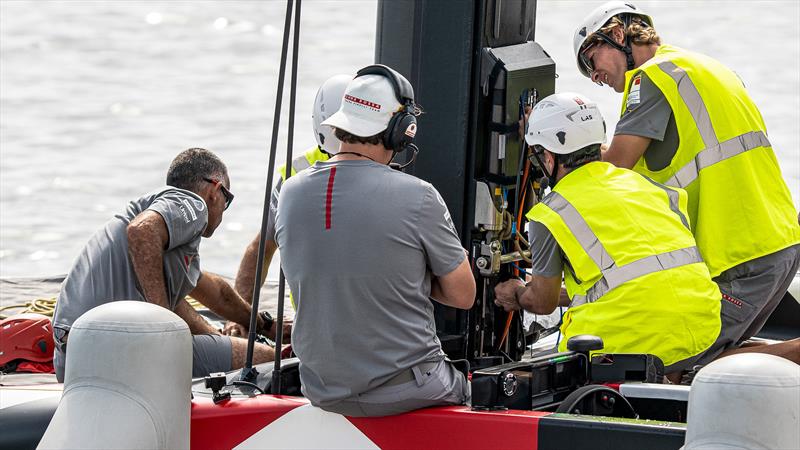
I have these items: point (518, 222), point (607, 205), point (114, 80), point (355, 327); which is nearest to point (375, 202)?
point (355, 327)

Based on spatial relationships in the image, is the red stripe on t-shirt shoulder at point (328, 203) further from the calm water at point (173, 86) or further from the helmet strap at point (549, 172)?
the calm water at point (173, 86)

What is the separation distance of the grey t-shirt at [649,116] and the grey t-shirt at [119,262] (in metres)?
1.44

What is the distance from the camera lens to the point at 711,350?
463 cm

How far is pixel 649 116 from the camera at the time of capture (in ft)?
15.4

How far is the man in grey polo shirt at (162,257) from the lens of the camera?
4691 mm

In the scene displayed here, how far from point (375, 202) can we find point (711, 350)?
1596 mm

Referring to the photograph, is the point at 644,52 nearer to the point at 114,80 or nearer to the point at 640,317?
the point at 640,317

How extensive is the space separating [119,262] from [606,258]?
165 cm

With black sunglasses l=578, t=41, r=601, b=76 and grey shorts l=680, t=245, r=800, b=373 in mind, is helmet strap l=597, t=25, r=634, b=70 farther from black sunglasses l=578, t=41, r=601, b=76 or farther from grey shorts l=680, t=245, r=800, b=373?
grey shorts l=680, t=245, r=800, b=373

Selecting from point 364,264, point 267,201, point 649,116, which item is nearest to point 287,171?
point 267,201

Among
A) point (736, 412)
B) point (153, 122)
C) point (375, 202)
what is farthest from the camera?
point (153, 122)

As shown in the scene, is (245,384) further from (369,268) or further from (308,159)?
(308,159)

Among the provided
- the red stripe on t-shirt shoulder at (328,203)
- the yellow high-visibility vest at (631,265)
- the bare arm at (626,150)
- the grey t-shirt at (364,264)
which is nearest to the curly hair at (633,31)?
the bare arm at (626,150)

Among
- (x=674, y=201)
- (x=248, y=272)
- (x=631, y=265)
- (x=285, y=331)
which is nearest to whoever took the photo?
(x=631, y=265)
